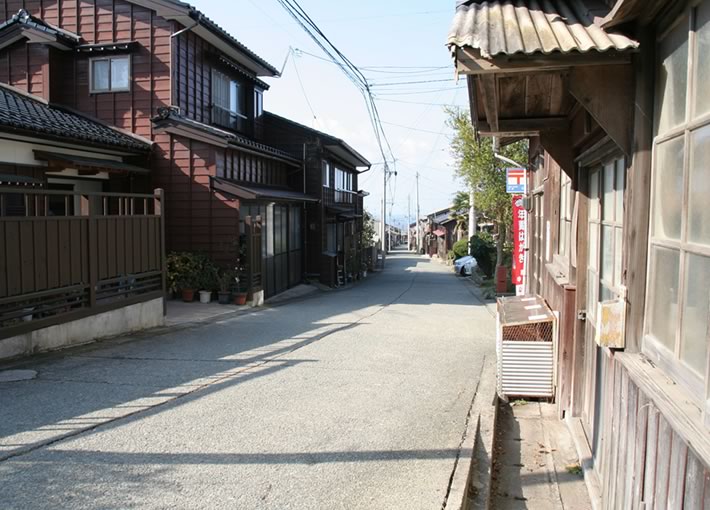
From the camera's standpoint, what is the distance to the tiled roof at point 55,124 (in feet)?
38.4

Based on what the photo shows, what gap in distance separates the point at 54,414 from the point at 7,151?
804 centimetres

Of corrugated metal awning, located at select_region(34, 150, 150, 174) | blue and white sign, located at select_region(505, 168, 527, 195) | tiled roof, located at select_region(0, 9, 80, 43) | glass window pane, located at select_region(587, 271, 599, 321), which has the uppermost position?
tiled roof, located at select_region(0, 9, 80, 43)

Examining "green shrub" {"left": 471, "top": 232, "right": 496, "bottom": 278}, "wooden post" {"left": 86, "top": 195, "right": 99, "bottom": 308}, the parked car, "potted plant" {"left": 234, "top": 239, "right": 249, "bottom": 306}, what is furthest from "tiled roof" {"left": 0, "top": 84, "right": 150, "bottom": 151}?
the parked car

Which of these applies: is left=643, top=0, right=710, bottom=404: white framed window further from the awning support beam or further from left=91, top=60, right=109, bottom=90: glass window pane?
left=91, top=60, right=109, bottom=90: glass window pane

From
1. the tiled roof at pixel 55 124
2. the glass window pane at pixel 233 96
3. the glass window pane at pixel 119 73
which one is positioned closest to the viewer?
the tiled roof at pixel 55 124

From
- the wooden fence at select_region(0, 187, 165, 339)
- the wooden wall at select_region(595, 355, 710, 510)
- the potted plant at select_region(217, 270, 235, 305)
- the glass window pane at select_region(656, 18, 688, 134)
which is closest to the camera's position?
the wooden wall at select_region(595, 355, 710, 510)

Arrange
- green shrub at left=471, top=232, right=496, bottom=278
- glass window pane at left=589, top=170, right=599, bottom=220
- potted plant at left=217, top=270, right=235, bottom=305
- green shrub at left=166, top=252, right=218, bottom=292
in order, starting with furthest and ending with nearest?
green shrub at left=471, top=232, right=496, bottom=278
green shrub at left=166, top=252, right=218, bottom=292
potted plant at left=217, top=270, right=235, bottom=305
glass window pane at left=589, top=170, right=599, bottom=220

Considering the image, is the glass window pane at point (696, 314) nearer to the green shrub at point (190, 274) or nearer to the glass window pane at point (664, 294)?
the glass window pane at point (664, 294)

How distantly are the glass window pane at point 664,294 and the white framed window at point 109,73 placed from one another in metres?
→ 16.6

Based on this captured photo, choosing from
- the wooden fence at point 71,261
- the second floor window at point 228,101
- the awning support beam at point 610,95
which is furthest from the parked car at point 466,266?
the awning support beam at point 610,95

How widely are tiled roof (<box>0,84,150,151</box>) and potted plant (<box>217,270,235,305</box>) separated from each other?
405cm

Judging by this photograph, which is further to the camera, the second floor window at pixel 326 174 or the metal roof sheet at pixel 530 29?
the second floor window at pixel 326 174

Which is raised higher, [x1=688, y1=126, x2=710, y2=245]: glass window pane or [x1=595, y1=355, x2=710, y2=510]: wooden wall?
[x1=688, y1=126, x2=710, y2=245]: glass window pane

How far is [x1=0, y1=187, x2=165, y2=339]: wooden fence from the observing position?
7.95 m
